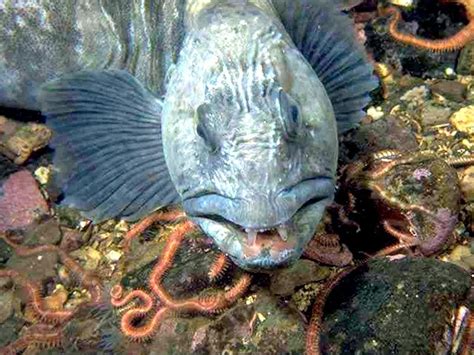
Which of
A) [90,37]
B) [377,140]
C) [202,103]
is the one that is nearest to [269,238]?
[202,103]

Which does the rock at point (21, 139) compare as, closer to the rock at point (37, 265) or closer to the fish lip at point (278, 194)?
the rock at point (37, 265)

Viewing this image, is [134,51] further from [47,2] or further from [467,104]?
[467,104]

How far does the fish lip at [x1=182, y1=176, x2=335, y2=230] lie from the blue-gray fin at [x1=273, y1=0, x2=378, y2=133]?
4.67 ft

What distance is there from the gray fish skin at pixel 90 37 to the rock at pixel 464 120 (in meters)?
2.98

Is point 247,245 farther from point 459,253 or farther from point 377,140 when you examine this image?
point 377,140

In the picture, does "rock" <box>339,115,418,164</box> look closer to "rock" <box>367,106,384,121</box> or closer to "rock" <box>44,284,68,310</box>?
"rock" <box>367,106,384,121</box>

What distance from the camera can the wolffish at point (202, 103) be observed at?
3.28 meters

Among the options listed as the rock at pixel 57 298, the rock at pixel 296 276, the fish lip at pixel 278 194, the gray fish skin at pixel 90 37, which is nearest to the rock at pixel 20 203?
the rock at pixel 57 298

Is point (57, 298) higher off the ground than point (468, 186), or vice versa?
point (468, 186)

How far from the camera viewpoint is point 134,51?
18.9 feet

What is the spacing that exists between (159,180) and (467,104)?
340 cm

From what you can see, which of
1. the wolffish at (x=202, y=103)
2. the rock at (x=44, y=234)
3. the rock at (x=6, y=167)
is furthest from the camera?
the rock at (x=6, y=167)

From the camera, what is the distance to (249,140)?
3.30m

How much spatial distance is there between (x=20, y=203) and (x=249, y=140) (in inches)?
147
